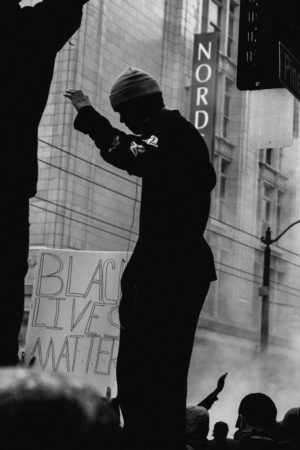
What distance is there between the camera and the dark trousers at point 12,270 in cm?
262

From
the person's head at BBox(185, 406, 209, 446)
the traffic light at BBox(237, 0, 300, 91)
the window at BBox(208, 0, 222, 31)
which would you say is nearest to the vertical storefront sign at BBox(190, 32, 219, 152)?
the window at BBox(208, 0, 222, 31)

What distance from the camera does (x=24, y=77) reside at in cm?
283

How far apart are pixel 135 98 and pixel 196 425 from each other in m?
1.71

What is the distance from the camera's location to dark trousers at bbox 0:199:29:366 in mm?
2623

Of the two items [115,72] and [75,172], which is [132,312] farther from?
[115,72]

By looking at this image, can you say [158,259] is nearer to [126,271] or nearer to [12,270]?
[126,271]

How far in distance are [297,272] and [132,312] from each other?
3917 centimetres

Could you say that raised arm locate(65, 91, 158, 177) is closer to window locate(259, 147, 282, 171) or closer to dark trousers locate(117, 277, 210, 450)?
dark trousers locate(117, 277, 210, 450)

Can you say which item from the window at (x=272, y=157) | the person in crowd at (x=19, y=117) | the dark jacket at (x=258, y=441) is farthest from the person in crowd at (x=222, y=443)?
the window at (x=272, y=157)

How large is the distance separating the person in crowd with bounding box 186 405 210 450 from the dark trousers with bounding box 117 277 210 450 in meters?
1.34

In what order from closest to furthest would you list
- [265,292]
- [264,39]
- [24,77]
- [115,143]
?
1. [24,77]
2. [115,143]
3. [264,39]
4. [265,292]

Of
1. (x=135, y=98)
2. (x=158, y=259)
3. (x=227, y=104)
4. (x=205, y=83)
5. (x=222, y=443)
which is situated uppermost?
(x=227, y=104)

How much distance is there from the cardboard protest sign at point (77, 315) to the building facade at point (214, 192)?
18.9 meters

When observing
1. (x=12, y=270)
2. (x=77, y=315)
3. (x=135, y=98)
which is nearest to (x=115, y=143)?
(x=135, y=98)
